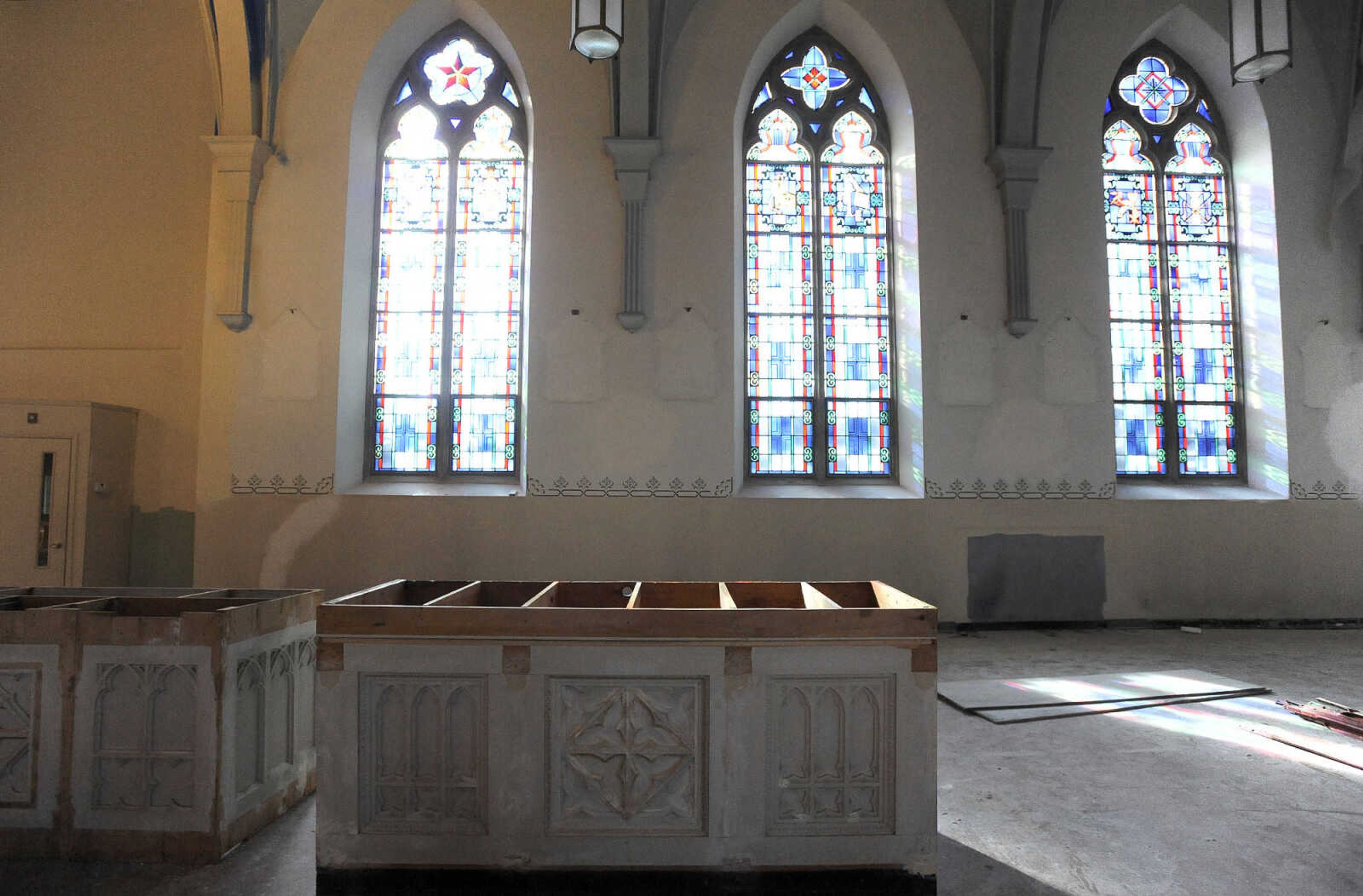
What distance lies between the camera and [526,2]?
24.4 ft

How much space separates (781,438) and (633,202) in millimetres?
2479

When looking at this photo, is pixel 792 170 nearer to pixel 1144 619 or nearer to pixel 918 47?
pixel 918 47

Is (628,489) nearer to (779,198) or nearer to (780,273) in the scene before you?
(780,273)

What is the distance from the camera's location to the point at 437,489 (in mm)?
7281

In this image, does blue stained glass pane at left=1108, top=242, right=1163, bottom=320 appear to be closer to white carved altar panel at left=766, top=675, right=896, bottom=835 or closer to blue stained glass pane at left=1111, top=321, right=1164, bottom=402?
blue stained glass pane at left=1111, top=321, right=1164, bottom=402

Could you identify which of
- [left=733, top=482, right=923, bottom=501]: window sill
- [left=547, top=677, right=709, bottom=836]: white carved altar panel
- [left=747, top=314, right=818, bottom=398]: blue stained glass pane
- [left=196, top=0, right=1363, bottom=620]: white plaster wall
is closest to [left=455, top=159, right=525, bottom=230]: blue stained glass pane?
[left=196, top=0, right=1363, bottom=620]: white plaster wall

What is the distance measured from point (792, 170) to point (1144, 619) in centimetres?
517

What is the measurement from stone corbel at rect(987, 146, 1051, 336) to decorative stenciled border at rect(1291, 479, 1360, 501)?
9.44 ft

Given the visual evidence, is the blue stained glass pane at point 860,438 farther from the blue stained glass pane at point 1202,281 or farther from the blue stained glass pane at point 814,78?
the blue stained glass pane at point 1202,281

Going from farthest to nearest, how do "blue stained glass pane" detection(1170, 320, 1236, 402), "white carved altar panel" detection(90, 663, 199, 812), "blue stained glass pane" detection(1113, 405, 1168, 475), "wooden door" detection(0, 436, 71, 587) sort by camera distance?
1. "blue stained glass pane" detection(1170, 320, 1236, 402)
2. "blue stained glass pane" detection(1113, 405, 1168, 475)
3. "wooden door" detection(0, 436, 71, 587)
4. "white carved altar panel" detection(90, 663, 199, 812)

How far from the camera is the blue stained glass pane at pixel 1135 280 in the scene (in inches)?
311

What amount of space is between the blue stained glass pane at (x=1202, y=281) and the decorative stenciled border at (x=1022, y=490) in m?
2.09

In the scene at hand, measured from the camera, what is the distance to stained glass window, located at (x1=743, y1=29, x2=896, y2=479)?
7.59 meters

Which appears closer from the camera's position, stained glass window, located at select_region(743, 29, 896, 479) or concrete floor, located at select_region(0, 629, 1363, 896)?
concrete floor, located at select_region(0, 629, 1363, 896)
